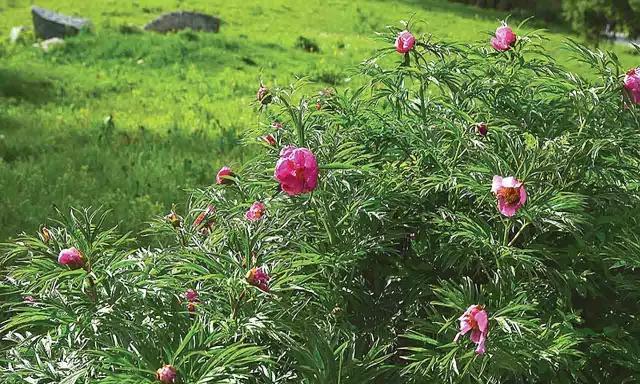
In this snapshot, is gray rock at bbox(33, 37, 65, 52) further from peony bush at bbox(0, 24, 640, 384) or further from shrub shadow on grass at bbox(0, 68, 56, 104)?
peony bush at bbox(0, 24, 640, 384)

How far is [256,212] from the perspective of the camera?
2439mm

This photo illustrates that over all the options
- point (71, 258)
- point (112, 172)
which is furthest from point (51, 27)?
point (71, 258)

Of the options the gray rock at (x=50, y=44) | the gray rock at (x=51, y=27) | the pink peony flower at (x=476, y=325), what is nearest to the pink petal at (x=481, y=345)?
the pink peony flower at (x=476, y=325)

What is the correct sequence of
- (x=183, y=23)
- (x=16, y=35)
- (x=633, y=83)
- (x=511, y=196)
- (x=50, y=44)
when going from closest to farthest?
(x=511, y=196)
(x=633, y=83)
(x=50, y=44)
(x=16, y=35)
(x=183, y=23)

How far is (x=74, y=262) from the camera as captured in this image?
199 centimetres

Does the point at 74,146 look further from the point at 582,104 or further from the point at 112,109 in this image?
the point at 582,104

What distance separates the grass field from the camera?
611 centimetres

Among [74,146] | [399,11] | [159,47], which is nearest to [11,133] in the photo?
[74,146]

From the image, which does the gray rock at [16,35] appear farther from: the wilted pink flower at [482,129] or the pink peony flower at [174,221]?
the wilted pink flower at [482,129]

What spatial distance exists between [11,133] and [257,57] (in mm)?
6450

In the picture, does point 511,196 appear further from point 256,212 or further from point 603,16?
point 603,16

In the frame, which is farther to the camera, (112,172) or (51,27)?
(51,27)

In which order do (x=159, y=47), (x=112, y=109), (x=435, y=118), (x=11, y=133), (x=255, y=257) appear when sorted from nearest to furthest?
1. (x=255, y=257)
2. (x=435, y=118)
3. (x=11, y=133)
4. (x=112, y=109)
5. (x=159, y=47)

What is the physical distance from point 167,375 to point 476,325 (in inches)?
31.7
